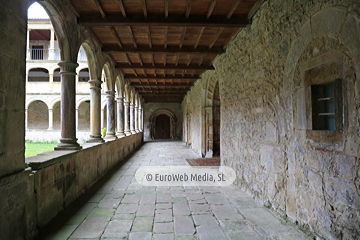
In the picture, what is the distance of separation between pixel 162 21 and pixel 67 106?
6.45ft

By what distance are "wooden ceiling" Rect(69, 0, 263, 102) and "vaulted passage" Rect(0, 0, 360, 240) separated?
23 mm

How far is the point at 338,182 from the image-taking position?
1.79m

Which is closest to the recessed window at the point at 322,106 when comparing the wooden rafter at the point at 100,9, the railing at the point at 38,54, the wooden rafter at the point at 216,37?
the wooden rafter at the point at 216,37

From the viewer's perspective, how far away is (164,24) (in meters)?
3.56

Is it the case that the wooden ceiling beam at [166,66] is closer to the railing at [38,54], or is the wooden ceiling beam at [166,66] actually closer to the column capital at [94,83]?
the column capital at [94,83]

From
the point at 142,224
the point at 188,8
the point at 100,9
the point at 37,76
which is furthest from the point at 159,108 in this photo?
the point at 142,224

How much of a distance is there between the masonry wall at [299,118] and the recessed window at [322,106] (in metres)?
0.07

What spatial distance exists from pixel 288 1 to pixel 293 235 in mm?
2378

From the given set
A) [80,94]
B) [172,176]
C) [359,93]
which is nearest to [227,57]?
[172,176]

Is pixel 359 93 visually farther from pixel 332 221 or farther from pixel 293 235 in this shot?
pixel 293 235

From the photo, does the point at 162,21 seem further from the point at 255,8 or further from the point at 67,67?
the point at 67,67

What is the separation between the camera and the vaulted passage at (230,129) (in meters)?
1.82

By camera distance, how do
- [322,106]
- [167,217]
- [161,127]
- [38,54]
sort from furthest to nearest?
[161,127], [38,54], [167,217], [322,106]

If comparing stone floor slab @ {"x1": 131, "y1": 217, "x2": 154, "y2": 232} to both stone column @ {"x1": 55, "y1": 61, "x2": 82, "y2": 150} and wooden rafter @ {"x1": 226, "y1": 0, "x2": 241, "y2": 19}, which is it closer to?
stone column @ {"x1": 55, "y1": 61, "x2": 82, "y2": 150}
